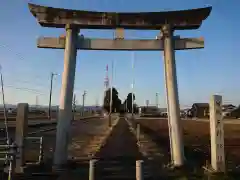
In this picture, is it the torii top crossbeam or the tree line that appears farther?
the tree line

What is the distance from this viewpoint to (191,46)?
11188 millimetres

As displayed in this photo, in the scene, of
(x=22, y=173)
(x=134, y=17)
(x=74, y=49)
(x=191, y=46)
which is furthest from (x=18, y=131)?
(x=191, y=46)

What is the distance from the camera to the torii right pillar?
1057 cm

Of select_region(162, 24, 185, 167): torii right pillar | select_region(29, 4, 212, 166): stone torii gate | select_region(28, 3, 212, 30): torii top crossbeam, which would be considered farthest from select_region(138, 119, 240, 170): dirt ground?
select_region(28, 3, 212, 30): torii top crossbeam

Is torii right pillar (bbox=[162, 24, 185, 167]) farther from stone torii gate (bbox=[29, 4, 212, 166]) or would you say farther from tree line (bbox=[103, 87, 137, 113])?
tree line (bbox=[103, 87, 137, 113])

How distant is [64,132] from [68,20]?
14.4ft

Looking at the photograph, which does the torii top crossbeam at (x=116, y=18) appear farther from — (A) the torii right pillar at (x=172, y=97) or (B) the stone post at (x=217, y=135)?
(B) the stone post at (x=217, y=135)

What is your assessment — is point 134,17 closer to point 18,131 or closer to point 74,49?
point 74,49

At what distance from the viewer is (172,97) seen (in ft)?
35.8

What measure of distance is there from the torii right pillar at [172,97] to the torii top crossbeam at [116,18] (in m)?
0.43

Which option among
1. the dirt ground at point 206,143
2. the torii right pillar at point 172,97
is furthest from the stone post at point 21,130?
the dirt ground at point 206,143

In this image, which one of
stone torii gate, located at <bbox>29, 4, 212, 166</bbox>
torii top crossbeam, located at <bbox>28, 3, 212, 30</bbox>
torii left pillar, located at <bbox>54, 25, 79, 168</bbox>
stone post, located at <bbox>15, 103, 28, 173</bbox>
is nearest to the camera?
stone post, located at <bbox>15, 103, 28, 173</bbox>

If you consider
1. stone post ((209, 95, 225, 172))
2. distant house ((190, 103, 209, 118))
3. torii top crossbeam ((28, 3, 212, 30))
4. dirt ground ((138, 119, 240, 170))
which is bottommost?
dirt ground ((138, 119, 240, 170))

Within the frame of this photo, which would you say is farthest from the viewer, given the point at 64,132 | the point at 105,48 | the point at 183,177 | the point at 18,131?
the point at 105,48
